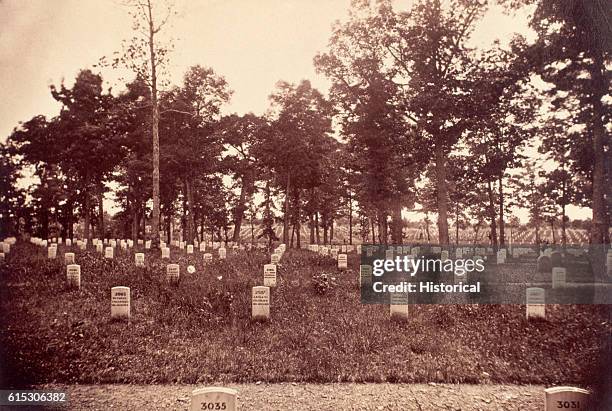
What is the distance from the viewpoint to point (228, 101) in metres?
19.1

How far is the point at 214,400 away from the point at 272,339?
300 cm

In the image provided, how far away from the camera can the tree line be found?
11.4 m

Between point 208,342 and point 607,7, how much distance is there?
9437 millimetres

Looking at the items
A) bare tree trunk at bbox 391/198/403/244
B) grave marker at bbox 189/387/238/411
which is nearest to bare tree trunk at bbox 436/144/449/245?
bare tree trunk at bbox 391/198/403/244

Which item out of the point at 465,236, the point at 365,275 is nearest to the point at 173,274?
the point at 365,275

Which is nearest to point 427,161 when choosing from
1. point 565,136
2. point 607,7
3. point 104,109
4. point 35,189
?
point 607,7

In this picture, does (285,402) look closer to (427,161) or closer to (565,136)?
(427,161)

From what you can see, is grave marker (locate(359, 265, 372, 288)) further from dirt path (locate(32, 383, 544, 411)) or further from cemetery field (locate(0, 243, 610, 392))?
dirt path (locate(32, 383, 544, 411))

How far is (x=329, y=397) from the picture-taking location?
4.74 metres

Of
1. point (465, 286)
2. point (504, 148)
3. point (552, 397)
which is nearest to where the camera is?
point (552, 397)

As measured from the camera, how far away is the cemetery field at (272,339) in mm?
5324

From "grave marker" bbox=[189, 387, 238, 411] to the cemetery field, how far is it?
1672 mm

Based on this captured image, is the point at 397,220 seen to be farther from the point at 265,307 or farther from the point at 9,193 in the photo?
the point at 9,193

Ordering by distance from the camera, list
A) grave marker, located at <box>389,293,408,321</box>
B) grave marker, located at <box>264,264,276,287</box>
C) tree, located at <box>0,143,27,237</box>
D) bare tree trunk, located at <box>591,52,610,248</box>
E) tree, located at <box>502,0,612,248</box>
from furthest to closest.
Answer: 1. bare tree trunk, located at <box>591,52,610,248</box>
2. grave marker, located at <box>264,264,276,287</box>
3. tree, located at <box>0,143,27,237</box>
4. tree, located at <box>502,0,612,248</box>
5. grave marker, located at <box>389,293,408,321</box>
